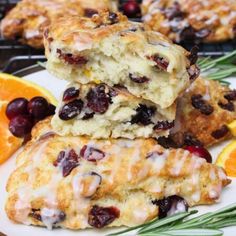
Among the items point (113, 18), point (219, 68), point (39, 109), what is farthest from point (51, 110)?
point (219, 68)

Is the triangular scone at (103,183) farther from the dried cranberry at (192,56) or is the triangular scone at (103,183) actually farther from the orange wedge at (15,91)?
the orange wedge at (15,91)

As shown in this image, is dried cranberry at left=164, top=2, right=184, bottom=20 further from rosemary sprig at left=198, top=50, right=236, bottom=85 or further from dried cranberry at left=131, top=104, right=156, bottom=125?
dried cranberry at left=131, top=104, right=156, bottom=125

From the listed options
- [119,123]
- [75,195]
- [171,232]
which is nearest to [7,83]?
[119,123]

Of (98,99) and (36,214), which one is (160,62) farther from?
(36,214)

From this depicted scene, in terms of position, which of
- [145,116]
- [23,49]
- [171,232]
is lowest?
[23,49]

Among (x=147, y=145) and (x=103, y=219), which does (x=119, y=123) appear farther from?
(x=103, y=219)

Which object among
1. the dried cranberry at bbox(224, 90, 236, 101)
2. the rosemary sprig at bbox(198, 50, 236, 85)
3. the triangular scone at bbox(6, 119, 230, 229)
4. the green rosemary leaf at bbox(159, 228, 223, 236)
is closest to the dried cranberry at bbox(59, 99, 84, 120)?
the triangular scone at bbox(6, 119, 230, 229)
